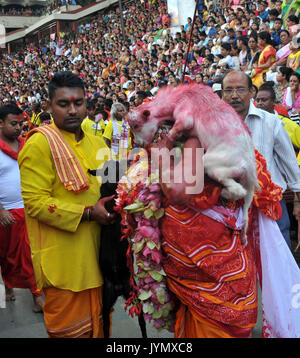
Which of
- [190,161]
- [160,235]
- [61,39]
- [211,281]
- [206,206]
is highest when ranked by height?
[61,39]

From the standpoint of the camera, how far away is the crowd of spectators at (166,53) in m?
8.38

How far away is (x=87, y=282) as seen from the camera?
2.43m

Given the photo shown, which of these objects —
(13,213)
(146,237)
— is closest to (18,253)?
(13,213)

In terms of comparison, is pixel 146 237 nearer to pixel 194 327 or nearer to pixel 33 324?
pixel 194 327

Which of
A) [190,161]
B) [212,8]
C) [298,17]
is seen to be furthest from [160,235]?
[212,8]

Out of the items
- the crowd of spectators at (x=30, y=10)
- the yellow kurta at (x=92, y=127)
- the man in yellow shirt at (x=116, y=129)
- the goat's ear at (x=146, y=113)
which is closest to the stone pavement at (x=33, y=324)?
the goat's ear at (x=146, y=113)

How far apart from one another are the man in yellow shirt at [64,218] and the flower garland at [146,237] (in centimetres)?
16

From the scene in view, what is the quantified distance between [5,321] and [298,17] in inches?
332

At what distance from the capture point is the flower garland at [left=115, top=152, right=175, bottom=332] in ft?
6.91

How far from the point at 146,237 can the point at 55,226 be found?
570 millimetres

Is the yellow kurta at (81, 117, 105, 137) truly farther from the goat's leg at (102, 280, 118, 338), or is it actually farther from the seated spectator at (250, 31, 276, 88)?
the goat's leg at (102, 280, 118, 338)

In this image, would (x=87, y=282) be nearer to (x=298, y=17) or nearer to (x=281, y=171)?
(x=281, y=171)

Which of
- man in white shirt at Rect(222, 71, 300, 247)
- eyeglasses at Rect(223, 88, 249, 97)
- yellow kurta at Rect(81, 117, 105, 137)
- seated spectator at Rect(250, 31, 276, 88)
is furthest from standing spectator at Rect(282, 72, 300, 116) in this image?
yellow kurta at Rect(81, 117, 105, 137)

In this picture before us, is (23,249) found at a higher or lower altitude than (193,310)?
lower
